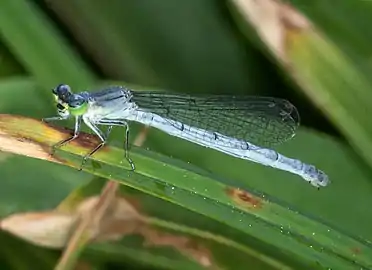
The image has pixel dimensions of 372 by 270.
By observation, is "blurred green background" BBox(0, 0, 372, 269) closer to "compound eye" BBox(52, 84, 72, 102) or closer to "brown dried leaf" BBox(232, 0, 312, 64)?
"brown dried leaf" BBox(232, 0, 312, 64)

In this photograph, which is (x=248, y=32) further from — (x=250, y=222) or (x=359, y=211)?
(x=250, y=222)

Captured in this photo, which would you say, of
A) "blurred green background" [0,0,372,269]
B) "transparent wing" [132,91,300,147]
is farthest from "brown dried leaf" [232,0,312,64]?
"transparent wing" [132,91,300,147]

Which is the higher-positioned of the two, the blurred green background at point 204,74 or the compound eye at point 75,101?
the blurred green background at point 204,74

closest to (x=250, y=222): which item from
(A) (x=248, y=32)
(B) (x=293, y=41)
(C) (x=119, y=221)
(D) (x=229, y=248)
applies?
(D) (x=229, y=248)

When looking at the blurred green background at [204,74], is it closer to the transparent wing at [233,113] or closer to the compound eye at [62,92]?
the transparent wing at [233,113]

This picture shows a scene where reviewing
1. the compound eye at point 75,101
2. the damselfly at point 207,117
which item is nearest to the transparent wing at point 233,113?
the damselfly at point 207,117

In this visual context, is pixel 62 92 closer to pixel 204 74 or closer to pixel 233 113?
pixel 233 113
